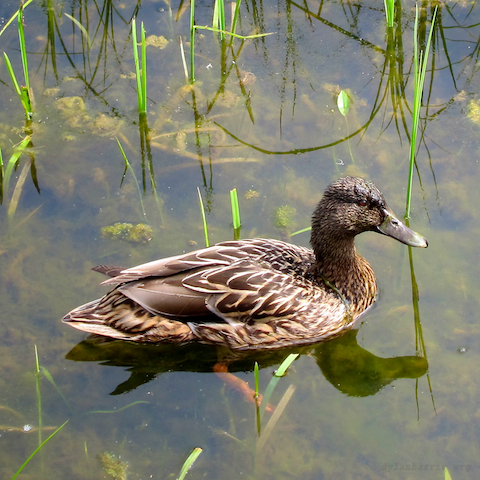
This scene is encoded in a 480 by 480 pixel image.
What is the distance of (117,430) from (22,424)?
674 millimetres

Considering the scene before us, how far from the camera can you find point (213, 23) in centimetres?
612

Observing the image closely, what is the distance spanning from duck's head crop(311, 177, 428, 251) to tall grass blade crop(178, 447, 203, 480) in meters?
1.75

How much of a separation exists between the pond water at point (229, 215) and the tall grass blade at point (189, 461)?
3.7 inches

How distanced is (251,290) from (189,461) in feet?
4.06

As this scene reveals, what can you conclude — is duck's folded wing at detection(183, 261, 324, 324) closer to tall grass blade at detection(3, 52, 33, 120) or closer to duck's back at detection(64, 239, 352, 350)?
duck's back at detection(64, 239, 352, 350)

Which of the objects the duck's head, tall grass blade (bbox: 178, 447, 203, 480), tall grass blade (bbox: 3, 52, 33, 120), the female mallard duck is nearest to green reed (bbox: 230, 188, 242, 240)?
the female mallard duck

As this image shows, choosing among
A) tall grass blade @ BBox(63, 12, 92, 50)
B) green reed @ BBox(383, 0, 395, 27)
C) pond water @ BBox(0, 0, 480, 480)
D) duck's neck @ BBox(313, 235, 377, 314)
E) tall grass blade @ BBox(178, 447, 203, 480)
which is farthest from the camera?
tall grass blade @ BBox(63, 12, 92, 50)

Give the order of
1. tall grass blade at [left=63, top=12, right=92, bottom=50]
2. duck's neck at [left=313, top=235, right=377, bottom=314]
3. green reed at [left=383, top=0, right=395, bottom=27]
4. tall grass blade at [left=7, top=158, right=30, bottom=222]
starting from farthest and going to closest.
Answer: tall grass blade at [left=63, top=12, right=92, bottom=50] < green reed at [left=383, top=0, right=395, bottom=27] < tall grass blade at [left=7, top=158, right=30, bottom=222] < duck's neck at [left=313, top=235, right=377, bottom=314]

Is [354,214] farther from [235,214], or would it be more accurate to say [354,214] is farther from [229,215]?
[229,215]

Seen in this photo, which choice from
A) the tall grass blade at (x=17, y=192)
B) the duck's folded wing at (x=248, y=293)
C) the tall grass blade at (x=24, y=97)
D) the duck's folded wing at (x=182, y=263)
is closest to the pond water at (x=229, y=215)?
the tall grass blade at (x=17, y=192)

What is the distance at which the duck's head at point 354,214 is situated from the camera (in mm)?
4305

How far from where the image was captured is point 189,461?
12.8 ft

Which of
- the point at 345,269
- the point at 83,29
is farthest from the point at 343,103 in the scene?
the point at 83,29

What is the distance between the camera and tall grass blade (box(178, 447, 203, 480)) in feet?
12.3
